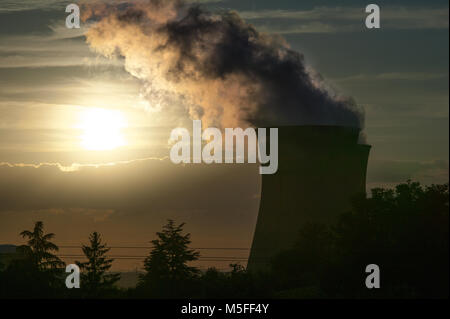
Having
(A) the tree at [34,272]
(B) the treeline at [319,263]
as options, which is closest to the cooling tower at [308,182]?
(B) the treeline at [319,263]

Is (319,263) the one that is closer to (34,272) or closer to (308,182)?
(308,182)

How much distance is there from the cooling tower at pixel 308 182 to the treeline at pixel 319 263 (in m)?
0.71

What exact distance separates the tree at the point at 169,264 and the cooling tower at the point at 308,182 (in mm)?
2793

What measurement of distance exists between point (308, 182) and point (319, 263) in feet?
15.0

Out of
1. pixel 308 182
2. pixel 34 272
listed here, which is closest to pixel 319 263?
pixel 308 182

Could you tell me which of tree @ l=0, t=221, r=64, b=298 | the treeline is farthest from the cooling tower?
tree @ l=0, t=221, r=64, b=298

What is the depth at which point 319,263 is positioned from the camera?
91.6 feet

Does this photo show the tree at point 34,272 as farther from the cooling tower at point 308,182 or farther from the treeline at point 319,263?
the cooling tower at point 308,182

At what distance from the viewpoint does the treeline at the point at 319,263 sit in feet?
70.8

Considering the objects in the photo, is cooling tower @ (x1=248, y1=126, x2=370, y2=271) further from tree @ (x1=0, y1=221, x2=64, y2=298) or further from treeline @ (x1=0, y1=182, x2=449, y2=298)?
tree @ (x1=0, y1=221, x2=64, y2=298)

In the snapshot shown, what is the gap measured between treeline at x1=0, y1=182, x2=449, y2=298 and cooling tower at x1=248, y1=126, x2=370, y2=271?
2.35 feet

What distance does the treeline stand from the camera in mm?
21578

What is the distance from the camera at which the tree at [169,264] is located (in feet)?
84.8
